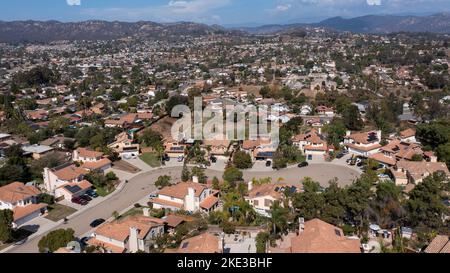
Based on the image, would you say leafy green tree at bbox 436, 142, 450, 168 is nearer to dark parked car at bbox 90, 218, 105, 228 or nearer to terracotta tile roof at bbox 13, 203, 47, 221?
dark parked car at bbox 90, 218, 105, 228

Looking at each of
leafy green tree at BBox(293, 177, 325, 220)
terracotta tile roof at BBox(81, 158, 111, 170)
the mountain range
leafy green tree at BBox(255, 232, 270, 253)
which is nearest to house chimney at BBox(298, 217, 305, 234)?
leafy green tree at BBox(293, 177, 325, 220)

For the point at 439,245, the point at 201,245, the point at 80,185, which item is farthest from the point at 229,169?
the point at 439,245

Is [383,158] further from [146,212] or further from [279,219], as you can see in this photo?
[146,212]

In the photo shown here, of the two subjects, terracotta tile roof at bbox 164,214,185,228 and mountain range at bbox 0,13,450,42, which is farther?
mountain range at bbox 0,13,450,42

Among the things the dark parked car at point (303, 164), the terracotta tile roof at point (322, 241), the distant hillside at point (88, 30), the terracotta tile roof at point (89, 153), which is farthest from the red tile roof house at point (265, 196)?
the distant hillside at point (88, 30)

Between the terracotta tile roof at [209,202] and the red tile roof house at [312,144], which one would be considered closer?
the terracotta tile roof at [209,202]

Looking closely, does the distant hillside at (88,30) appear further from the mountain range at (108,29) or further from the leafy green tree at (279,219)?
the leafy green tree at (279,219)
